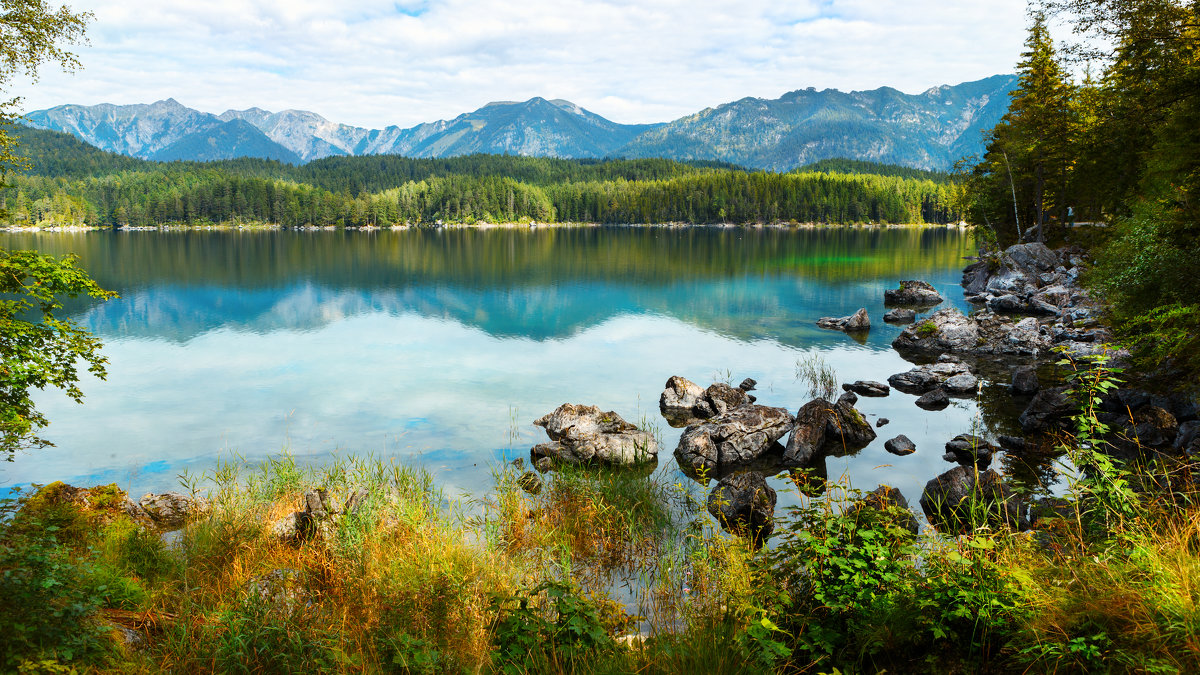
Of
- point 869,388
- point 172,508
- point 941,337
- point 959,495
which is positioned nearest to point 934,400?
point 869,388

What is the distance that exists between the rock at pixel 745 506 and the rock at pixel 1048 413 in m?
10.1

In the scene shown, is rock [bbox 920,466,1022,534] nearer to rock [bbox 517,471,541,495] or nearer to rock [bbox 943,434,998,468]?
rock [bbox 943,434,998,468]

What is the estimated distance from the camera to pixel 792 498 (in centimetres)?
1489

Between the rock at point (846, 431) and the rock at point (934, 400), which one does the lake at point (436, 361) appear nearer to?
the rock at point (934, 400)

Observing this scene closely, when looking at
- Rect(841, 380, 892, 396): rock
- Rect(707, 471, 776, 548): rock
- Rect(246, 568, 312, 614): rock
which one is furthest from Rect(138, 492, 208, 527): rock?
Rect(841, 380, 892, 396): rock

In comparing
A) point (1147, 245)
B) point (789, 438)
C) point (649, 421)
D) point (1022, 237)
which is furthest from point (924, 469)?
point (1022, 237)

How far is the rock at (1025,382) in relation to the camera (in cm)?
2247

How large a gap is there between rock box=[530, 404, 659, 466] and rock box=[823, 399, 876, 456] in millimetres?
5320

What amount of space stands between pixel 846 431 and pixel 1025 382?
350 inches

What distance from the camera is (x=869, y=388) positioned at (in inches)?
949

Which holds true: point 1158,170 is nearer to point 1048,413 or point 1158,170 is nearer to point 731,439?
point 1048,413

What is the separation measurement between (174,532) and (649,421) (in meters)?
13.3

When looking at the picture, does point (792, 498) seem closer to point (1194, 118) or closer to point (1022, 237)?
point (1194, 118)

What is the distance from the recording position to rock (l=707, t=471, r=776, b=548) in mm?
12741
